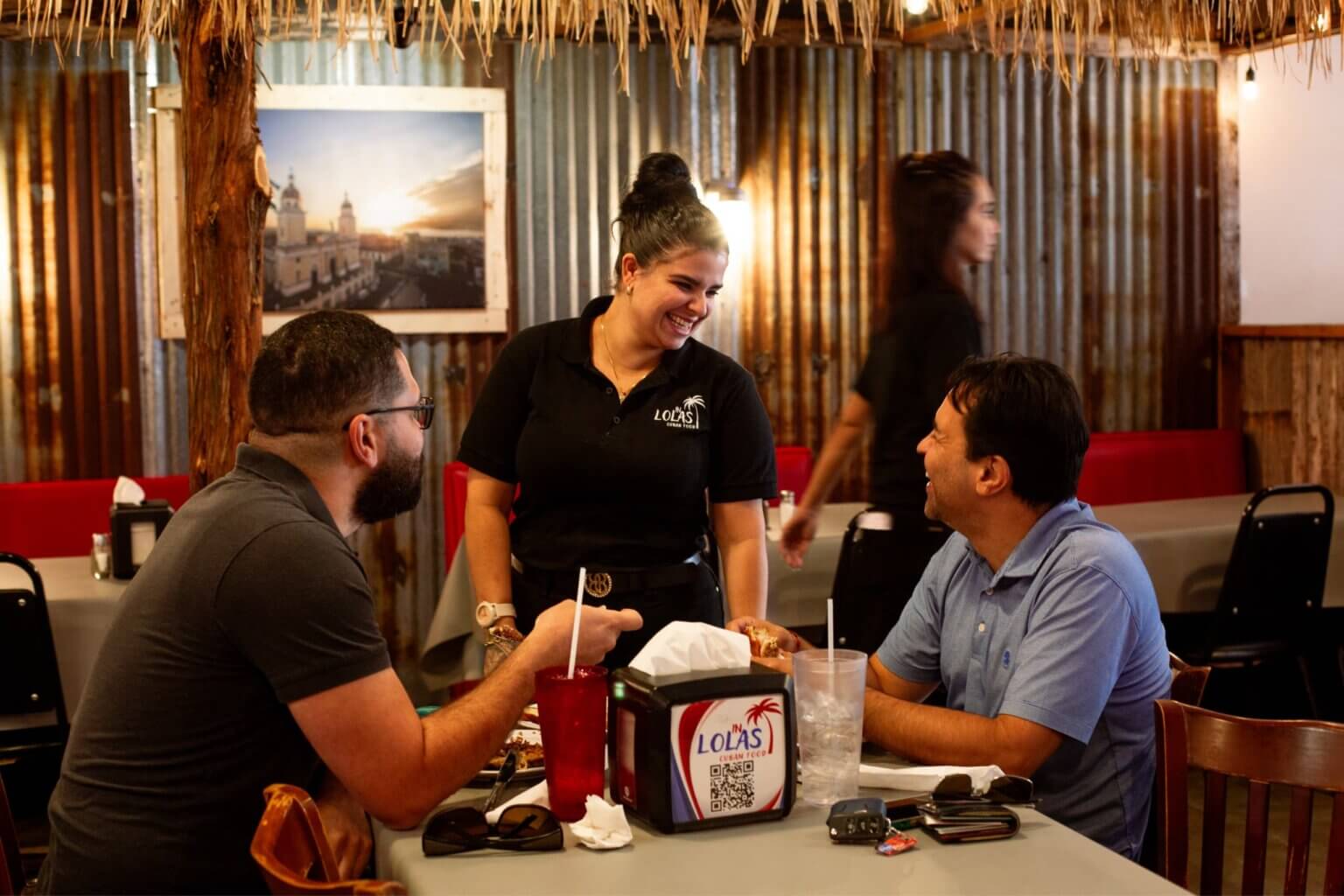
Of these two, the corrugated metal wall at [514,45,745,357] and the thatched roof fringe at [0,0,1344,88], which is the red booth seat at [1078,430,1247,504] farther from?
the thatched roof fringe at [0,0,1344,88]

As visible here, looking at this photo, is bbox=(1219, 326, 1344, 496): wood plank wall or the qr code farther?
bbox=(1219, 326, 1344, 496): wood plank wall

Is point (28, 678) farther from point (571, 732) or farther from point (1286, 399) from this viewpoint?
point (1286, 399)

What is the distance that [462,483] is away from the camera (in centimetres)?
581

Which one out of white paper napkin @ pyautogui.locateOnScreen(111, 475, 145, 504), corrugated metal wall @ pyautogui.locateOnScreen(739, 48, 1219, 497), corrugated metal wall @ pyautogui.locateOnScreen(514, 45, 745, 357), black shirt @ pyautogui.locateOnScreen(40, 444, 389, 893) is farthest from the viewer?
corrugated metal wall @ pyautogui.locateOnScreen(739, 48, 1219, 497)

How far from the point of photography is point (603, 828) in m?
1.79

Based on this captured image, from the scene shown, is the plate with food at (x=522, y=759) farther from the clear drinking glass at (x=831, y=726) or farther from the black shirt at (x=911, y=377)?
the black shirt at (x=911, y=377)

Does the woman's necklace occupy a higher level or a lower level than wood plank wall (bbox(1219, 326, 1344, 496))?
higher

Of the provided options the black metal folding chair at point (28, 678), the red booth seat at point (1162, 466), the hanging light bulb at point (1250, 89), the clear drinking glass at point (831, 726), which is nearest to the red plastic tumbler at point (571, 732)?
the clear drinking glass at point (831, 726)

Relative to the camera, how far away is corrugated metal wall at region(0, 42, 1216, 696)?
6230mm

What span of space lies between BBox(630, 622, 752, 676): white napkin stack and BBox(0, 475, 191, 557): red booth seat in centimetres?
420

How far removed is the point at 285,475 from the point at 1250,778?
4.66ft

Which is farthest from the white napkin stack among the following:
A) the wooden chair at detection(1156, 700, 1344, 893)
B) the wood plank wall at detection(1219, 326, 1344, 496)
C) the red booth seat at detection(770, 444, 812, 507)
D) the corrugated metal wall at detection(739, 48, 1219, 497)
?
the wood plank wall at detection(1219, 326, 1344, 496)

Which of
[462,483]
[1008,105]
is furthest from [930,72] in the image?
[462,483]

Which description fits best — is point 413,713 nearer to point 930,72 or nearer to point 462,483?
point 462,483
